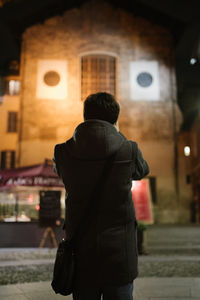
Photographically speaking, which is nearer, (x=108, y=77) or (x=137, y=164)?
(x=137, y=164)

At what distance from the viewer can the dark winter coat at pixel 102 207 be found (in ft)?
6.20

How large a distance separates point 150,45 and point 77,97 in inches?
183

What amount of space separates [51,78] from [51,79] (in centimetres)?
6

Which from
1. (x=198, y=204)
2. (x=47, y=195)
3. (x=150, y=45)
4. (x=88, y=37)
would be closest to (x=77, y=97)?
(x=88, y=37)

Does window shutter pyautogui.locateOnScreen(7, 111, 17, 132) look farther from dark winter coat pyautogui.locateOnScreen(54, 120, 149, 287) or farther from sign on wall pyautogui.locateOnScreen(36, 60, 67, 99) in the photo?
dark winter coat pyautogui.locateOnScreen(54, 120, 149, 287)

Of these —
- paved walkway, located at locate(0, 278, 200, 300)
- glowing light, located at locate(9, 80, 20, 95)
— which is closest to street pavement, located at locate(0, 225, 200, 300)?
paved walkway, located at locate(0, 278, 200, 300)

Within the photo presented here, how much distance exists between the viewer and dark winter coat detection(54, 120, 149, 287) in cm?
189

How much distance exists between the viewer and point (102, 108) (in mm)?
2127

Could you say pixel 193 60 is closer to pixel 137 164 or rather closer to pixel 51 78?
pixel 51 78

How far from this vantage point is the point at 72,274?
1907 mm

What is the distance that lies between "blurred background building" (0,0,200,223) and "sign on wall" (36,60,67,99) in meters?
0.05

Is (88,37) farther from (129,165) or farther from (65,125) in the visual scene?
(129,165)

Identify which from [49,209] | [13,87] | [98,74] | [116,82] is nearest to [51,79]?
[98,74]

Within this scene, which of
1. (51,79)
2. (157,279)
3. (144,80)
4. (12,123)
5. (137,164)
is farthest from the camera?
(12,123)
